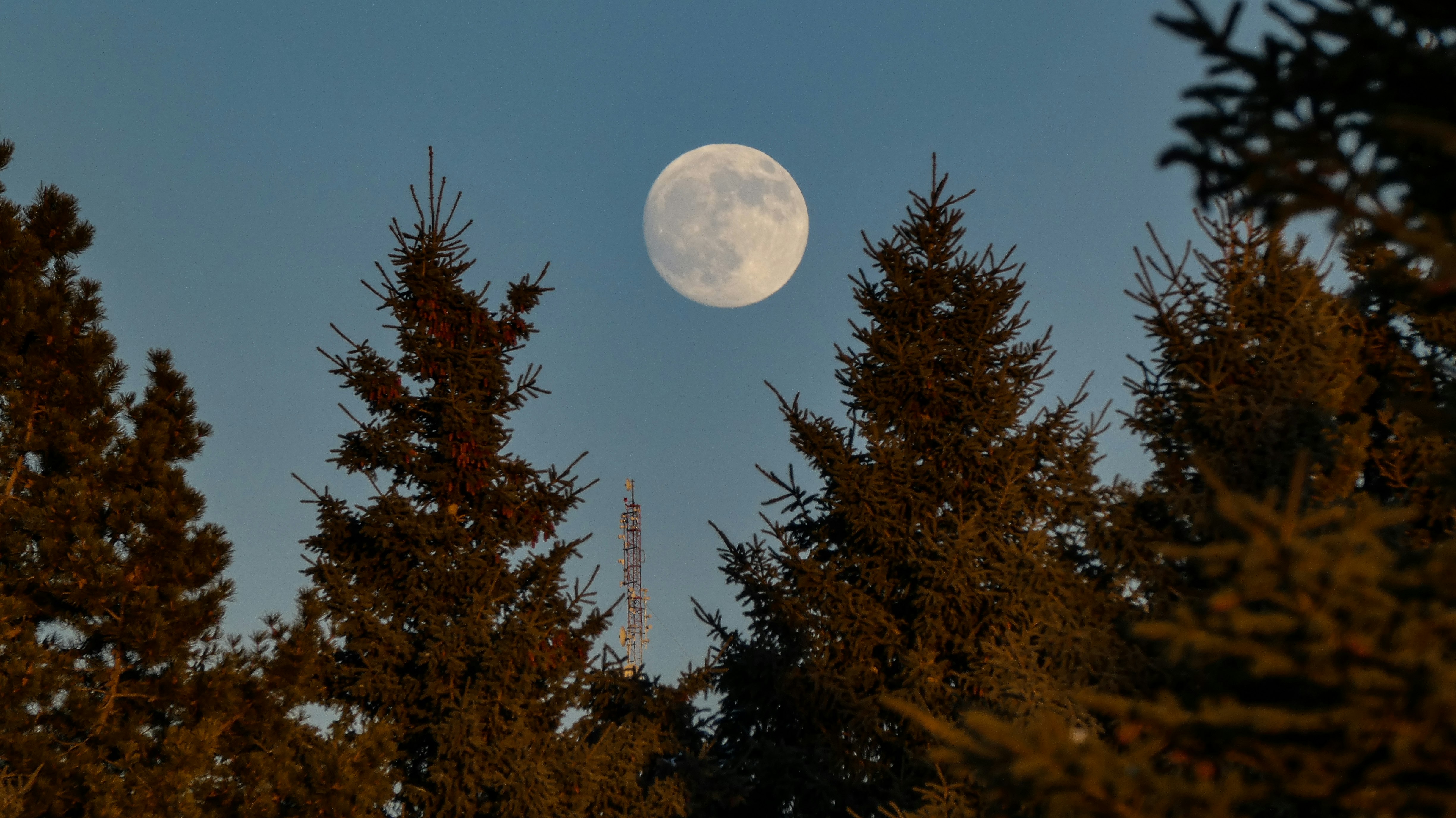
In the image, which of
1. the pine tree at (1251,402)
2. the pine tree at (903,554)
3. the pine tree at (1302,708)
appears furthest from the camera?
the pine tree at (903,554)

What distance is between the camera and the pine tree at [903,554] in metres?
12.1

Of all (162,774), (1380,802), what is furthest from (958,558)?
(162,774)

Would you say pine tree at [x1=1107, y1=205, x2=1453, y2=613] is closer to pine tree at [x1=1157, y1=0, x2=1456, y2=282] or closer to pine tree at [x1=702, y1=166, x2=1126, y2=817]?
pine tree at [x1=702, y1=166, x2=1126, y2=817]

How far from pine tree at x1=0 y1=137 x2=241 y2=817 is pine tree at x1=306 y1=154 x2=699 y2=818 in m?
3.22

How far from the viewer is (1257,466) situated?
9320 mm

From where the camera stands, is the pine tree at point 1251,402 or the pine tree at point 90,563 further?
the pine tree at point 90,563

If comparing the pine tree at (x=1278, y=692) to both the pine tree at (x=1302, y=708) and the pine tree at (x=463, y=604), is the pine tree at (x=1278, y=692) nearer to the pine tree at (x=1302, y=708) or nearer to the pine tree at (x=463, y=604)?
the pine tree at (x=1302, y=708)

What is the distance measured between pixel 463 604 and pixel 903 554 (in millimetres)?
5422

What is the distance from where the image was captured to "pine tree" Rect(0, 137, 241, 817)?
1444cm

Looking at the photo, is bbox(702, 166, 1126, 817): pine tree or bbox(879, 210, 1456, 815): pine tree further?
bbox(702, 166, 1126, 817): pine tree

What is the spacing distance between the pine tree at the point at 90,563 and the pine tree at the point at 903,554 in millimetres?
7517

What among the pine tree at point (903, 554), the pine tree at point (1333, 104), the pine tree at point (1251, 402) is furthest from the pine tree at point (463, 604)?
the pine tree at point (1333, 104)


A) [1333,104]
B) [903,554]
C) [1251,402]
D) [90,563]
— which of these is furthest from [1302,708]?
[90,563]

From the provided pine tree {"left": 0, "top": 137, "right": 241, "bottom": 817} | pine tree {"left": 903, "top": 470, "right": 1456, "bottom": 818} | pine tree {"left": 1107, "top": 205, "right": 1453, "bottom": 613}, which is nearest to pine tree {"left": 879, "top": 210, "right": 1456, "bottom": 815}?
pine tree {"left": 903, "top": 470, "right": 1456, "bottom": 818}
